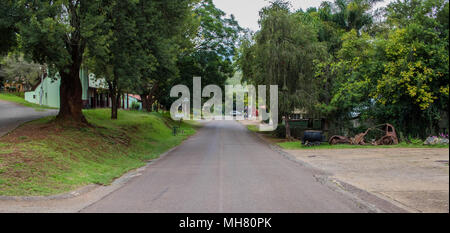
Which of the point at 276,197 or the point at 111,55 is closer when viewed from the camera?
the point at 276,197

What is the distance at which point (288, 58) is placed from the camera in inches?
969

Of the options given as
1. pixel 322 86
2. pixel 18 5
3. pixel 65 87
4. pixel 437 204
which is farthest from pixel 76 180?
pixel 322 86

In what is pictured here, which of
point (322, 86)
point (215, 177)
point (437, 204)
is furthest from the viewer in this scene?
point (322, 86)

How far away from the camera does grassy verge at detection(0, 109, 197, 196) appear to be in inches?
352

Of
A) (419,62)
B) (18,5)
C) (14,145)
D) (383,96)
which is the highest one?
(18,5)

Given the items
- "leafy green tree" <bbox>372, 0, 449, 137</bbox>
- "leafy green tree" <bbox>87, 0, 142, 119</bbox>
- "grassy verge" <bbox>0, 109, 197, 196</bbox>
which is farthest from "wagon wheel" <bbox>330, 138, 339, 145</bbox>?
"leafy green tree" <bbox>87, 0, 142, 119</bbox>

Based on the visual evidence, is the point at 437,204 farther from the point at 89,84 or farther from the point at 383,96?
the point at 89,84

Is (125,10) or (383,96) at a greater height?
(125,10)

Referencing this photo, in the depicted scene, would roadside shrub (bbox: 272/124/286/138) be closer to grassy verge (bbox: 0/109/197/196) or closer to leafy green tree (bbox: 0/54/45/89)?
grassy verge (bbox: 0/109/197/196)

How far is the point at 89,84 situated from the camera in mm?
47750

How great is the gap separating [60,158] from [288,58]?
17194mm

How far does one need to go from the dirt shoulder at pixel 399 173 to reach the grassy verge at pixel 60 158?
7.44 metres

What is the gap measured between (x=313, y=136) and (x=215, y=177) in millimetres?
12371

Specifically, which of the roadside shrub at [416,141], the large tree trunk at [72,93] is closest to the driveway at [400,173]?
the roadside shrub at [416,141]
